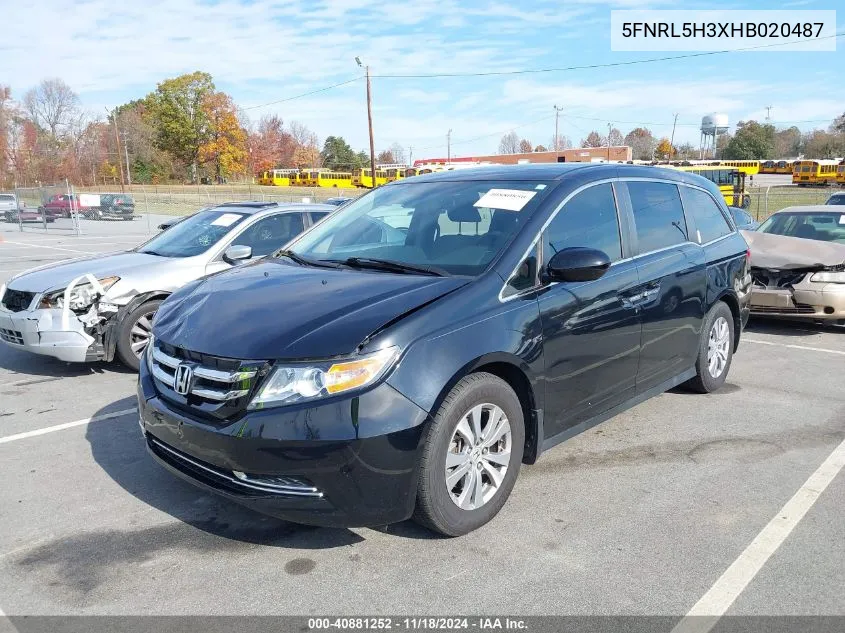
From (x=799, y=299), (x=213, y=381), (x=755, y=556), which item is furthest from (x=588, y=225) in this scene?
(x=799, y=299)

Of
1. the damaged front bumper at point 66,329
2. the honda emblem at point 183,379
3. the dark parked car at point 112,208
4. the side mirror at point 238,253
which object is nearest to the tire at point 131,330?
the damaged front bumper at point 66,329

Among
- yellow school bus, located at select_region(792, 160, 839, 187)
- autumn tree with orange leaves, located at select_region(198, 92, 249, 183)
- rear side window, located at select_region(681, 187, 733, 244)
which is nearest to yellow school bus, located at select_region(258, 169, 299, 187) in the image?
autumn tree with orange leaves, located at select_region(198, 92, 249, 183)

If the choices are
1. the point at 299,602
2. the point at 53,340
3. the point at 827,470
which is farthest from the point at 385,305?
the point at 53,340

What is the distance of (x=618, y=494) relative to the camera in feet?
12.7

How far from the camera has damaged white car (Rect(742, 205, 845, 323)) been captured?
776cm

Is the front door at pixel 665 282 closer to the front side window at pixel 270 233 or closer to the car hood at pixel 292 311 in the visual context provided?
the car hood at pixel 292 311

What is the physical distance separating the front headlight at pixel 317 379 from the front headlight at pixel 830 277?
6.75m

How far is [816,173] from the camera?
61.3 m

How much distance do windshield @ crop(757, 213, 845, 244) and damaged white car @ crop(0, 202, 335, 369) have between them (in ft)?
24.6

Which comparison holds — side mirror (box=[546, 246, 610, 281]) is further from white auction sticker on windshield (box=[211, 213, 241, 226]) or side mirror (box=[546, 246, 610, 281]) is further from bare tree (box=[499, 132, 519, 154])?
bare tree (box=[499, 132, 519, 154])

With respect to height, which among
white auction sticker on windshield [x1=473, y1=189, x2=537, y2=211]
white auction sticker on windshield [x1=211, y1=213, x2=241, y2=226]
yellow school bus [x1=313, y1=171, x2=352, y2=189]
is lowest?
white auction sticker on windshield [x1=211, y1=213, x2=241, y2=226]

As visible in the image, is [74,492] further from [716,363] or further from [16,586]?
[716,363]

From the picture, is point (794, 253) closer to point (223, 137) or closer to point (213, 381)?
point (213, 381)

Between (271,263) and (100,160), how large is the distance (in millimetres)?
87757
